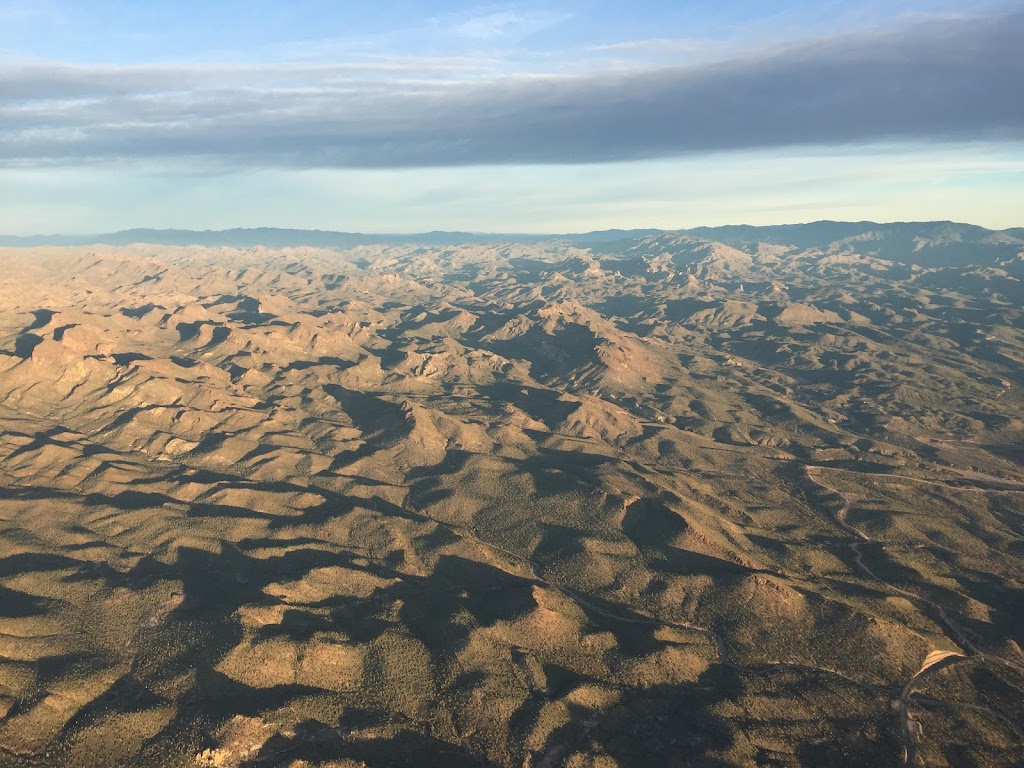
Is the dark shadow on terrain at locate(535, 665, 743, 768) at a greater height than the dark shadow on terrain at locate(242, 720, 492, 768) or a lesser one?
lesser

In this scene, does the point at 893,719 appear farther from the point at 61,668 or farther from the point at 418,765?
the point at 61,668

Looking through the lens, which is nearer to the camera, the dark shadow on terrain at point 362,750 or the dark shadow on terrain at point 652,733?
the dark shadow on terrain at point 362,750

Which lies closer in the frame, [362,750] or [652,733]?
[362,750]

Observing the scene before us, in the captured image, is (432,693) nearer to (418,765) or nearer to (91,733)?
(418,765)

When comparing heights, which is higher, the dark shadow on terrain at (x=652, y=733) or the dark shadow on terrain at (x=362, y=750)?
the dark shadow on terrain at (x=362, y=750)

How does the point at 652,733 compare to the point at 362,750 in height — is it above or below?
below

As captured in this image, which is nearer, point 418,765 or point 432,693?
point 418,765

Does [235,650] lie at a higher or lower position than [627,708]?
higher

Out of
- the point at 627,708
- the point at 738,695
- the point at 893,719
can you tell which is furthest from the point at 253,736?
the point at 893,719

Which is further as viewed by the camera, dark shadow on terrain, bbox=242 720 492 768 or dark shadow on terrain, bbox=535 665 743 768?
dark shadow on terrain, bbox=535 665 743 768
